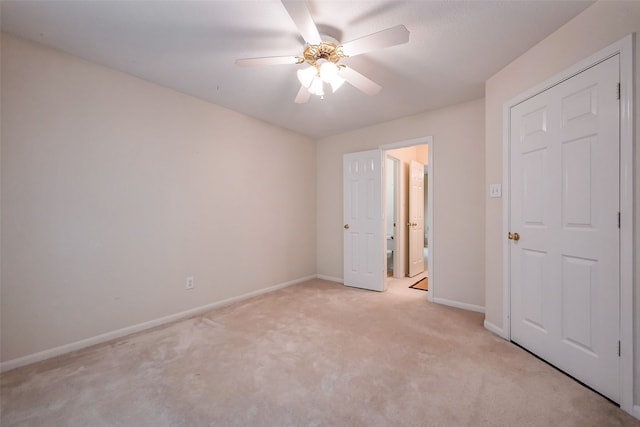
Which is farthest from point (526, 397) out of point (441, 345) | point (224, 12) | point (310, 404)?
point (224, 12)

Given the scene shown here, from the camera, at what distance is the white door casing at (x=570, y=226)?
5.18ft

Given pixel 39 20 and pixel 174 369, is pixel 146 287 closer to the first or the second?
pixel 174 369

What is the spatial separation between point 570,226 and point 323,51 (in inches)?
81.8

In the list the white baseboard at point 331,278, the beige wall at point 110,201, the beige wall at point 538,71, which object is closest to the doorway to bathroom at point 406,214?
the white baseboard at point 331,278

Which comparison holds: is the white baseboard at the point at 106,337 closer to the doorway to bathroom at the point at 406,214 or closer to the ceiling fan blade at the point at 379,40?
the doorway to bathroom at the point at 406,214

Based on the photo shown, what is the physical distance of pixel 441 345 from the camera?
2.25 meters

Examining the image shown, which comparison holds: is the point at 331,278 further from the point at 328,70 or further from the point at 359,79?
the point at 328,70

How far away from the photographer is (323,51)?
1.84 m

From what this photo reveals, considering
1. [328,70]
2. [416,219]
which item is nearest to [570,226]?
[328,70]

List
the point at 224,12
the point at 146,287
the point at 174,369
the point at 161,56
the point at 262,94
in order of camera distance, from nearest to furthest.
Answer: the point at 224,12 < the point at 174,369 < the point at 161,56 < the point at 146,287 < the point at 262,94

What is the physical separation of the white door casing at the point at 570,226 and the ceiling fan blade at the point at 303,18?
1759mm

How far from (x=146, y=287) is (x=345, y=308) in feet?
6.93

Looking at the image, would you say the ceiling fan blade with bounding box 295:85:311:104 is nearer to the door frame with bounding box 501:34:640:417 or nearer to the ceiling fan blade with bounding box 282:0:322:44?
the ceiling fan blade with bounding box 282:0:322:44

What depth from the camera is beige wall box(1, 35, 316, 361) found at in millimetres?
1967
